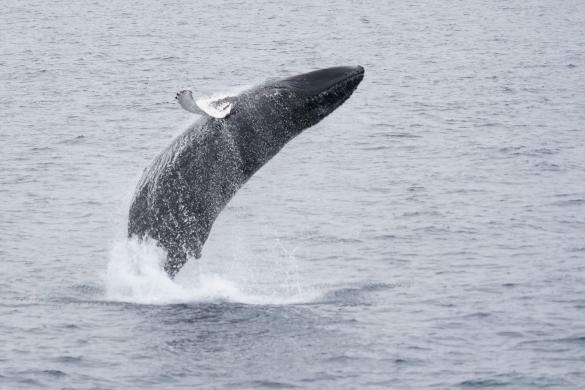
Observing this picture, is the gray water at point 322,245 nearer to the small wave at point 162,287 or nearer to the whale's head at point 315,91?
the small wave at point 162,287

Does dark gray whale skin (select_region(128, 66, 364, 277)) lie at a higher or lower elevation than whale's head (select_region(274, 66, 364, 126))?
lower

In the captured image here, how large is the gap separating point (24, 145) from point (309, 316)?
2381 cm

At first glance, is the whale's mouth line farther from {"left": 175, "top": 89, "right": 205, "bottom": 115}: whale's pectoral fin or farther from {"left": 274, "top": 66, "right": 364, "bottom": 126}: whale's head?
{"left": 175, "top": 89, "right": 205, "bottom": 115}: whale's pectoral fin

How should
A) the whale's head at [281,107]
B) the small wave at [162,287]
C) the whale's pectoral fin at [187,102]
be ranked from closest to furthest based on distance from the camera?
the whale's pectoral fin at [187,102] < the whale's head at [281,107] < the small wave at [162,287]

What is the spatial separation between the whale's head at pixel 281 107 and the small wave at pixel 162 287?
2.94 metres

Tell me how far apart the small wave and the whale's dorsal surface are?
316 centimetres

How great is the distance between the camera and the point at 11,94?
60000mm

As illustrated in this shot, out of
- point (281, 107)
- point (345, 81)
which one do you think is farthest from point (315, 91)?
point (281, 107)

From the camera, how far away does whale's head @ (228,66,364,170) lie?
74.6ft

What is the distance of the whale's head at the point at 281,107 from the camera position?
2275cm

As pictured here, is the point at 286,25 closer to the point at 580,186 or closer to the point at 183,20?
the point at 183,20

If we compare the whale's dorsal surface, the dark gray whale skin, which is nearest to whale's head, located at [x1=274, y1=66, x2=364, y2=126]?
the dark gray whale skin

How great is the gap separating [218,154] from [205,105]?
178 cm

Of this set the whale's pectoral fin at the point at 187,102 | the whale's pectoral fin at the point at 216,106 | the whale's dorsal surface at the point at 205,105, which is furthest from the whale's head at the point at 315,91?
the whale's pectoral fin at the point at 187,102
